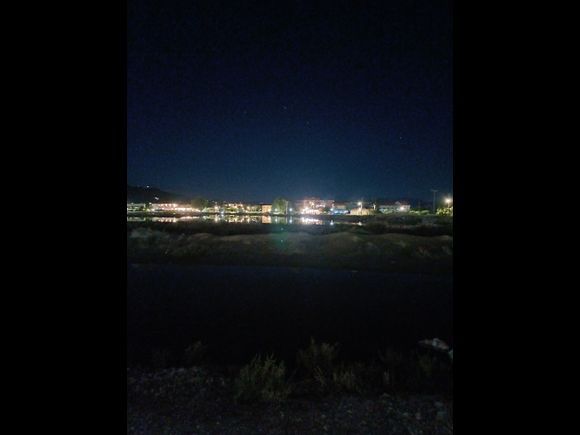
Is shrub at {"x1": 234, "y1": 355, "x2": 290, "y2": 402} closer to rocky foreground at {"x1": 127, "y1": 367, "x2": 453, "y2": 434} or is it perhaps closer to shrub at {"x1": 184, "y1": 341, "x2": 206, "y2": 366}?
rocky foreground at {"x1": 127, "y1": 367, "x2": 453, "y2": 434}

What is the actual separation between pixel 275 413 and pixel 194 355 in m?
1.72

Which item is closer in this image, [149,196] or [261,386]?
[261,386]

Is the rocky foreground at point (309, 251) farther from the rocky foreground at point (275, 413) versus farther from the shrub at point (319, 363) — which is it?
the rocky foreground at point (275, 413)

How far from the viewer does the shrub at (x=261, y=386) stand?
10.9 ft

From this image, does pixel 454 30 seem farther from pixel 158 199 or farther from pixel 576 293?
pixel 158 199

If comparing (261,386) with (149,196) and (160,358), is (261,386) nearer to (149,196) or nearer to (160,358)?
(160,358)

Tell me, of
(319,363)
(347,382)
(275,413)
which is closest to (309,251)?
(319,363)

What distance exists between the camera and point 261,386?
350 cm

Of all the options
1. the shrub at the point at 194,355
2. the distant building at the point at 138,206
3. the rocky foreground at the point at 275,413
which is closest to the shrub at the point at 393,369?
the rocky foreground at the point at 275,413

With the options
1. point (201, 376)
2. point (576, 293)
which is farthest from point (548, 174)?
point (201, 376)

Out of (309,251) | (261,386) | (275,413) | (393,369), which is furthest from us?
(309,251)

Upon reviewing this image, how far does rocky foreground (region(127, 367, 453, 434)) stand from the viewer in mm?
2857

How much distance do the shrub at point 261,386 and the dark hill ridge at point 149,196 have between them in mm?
74171

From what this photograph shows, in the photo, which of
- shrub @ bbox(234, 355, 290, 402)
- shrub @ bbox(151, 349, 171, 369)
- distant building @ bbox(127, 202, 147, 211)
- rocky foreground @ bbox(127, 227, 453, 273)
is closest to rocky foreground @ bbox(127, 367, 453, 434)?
shrub @ bbox(234, 355, 290, 402)
